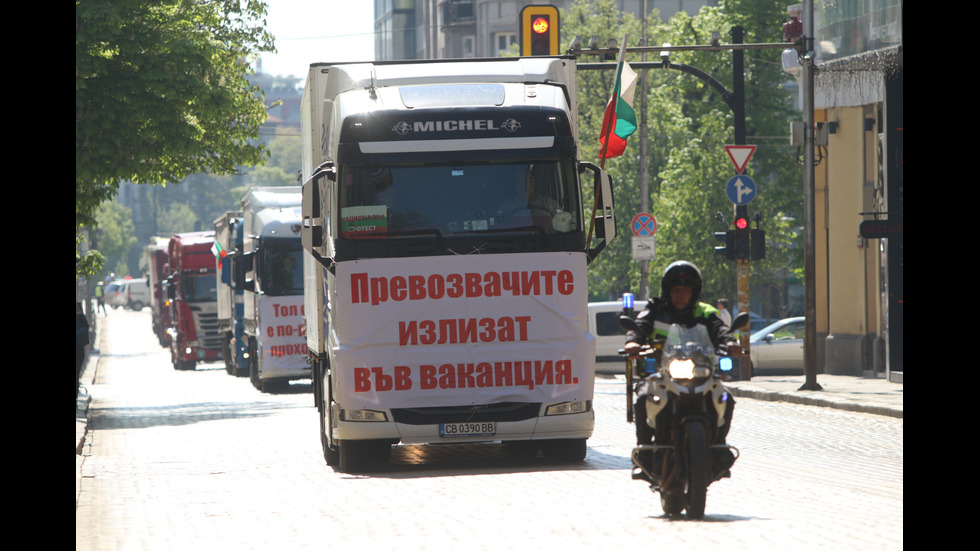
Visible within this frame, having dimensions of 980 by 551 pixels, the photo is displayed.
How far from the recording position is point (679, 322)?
9.60m

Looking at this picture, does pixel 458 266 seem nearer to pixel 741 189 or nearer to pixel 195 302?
pixel 741 189

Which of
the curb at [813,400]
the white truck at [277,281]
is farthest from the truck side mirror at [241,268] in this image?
the curb at [813,400]

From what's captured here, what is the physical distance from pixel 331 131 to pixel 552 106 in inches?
78.1

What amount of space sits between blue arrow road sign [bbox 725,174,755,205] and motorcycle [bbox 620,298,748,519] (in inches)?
682

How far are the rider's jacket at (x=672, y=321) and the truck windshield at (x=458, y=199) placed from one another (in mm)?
3812

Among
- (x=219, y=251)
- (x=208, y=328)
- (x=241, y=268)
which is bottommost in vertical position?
(x=208, y=328)

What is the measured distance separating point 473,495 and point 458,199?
2.91m

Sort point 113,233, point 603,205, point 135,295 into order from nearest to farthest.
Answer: point 603,205
point 113,233
point 135,295

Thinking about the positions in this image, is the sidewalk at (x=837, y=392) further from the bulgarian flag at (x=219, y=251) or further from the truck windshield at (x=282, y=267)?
the bulgarian flag at (x=219, y=251)

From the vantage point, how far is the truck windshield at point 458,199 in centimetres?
1331

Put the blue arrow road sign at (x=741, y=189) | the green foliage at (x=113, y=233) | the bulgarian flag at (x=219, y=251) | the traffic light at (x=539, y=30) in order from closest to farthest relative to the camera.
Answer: the traffic light at (x=539, y=30), the blue arrow road sign at (x=741, y=189), the bulgarian flag at (x=219, y=251), the green foliage at (x=113, y=233)

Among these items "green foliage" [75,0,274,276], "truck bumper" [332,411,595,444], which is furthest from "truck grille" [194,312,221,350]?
"truck bumper" [332,411,595,444]

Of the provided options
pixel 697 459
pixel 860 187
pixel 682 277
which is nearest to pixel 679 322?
pixel 682 277

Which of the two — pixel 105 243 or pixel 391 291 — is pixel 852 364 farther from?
pixel 105 243
